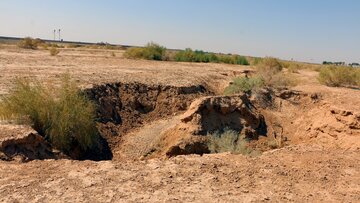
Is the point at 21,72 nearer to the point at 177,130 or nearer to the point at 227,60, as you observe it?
the point at 177,130

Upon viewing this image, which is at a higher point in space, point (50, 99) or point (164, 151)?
point (50, 99)

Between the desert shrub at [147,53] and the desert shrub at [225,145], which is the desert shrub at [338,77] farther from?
the desert shrub at [147,53]

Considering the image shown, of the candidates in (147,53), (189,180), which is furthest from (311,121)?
(147,53)

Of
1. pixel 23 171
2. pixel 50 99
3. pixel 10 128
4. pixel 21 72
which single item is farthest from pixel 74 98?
pixel 21 72

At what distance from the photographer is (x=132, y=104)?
15.7 metres

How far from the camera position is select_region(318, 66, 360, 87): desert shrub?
24.3 m

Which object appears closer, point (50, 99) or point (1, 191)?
point (1, 191)

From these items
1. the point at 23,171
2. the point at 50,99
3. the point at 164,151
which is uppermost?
the point at 50,99

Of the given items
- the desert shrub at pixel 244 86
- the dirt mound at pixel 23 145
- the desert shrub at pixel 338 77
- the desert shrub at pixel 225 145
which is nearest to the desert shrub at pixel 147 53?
the desert shrub at pixel 338 77

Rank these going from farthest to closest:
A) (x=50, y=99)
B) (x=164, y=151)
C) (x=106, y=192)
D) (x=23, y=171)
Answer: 1. (x=164, y=151)
2. (x=50, y=99)
3. (x=23, y=171)
4. (x=106, y=192)

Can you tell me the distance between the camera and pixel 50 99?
1101 cm

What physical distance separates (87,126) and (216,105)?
482 cm

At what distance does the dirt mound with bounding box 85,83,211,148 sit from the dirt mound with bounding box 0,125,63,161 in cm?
344

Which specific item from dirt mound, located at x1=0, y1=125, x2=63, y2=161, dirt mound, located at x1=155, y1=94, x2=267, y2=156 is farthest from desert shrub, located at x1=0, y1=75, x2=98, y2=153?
dirt mound, located at x1=155, y1=94, x2=267, y2=156
